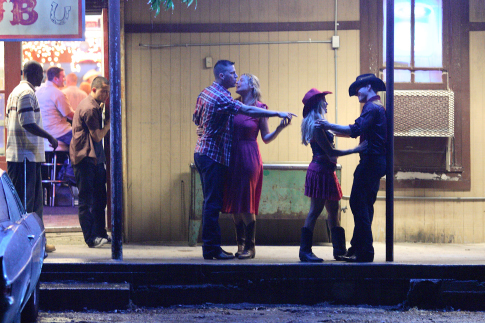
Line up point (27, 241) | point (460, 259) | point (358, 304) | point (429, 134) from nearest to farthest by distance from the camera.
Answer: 1. point (27, 241)
2. point (358, 304)
3. point (460, 259)
4. point (429, 134)

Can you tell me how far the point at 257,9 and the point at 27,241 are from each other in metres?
4.71

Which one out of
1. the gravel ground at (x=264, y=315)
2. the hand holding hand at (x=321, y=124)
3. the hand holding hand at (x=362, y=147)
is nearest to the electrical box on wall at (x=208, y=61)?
the hand holding hand at (x=321, y=124)

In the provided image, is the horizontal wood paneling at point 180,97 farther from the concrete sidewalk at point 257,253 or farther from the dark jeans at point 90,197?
the dark jeans at point 90,197

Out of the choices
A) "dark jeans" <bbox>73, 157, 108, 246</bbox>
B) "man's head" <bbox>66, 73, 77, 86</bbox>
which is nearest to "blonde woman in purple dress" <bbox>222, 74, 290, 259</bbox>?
"dark jeans" <bbox>73, 157, 108, 246</bbox>

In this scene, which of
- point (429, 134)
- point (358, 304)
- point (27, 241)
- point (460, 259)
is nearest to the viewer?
point (27, 241)

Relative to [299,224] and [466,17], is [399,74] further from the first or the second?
[299,224]

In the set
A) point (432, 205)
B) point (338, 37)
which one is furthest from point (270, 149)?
point (432, 205)

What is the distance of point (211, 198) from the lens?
5.51 meters

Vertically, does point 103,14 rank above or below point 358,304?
above

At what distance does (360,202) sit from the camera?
5.28 meters

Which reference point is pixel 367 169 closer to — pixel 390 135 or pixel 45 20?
pixel 390 135

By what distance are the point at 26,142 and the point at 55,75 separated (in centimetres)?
192

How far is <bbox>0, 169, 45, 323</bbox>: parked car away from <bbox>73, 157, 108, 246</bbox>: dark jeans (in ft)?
6.63

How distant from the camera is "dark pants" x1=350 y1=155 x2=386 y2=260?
17.3 ft
